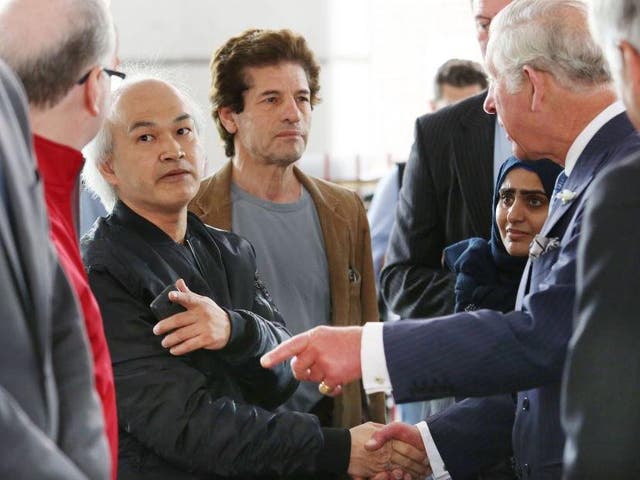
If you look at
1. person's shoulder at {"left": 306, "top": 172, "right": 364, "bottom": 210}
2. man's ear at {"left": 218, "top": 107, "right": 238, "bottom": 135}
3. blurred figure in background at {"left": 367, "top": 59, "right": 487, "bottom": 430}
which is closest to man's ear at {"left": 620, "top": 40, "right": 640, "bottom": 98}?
person's shoulder at {"left": 306, "top": 172, "right": 364, "bottom": 210}

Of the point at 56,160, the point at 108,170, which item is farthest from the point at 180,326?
the point at 56,160

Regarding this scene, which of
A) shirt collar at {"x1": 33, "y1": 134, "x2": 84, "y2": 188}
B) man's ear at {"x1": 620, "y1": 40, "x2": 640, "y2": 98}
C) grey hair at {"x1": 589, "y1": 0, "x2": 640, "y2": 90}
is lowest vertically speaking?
shirt collar at {"x1": 33, "y1": 134, "x2": 84, "y2": 188}

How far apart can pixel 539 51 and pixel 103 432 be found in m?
1.20

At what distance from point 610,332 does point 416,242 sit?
1.84m

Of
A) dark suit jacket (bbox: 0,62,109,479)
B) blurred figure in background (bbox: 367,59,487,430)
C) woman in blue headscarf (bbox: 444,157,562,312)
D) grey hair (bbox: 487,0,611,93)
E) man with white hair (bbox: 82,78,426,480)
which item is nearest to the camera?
dark suit jacket (bbox: 0,62,109,479)

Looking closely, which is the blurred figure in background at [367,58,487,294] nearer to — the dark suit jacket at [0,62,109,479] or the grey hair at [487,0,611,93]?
the grey hair at [487,0,611,93]

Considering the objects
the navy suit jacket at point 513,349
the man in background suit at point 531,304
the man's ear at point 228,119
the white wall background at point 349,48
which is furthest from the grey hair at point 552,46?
the white wall background at point 349,48

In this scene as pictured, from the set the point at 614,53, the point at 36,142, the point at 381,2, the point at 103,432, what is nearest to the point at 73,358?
the point at 103,432

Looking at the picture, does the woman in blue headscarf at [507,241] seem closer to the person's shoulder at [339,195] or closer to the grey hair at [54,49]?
the person's shoulder at [339,195]

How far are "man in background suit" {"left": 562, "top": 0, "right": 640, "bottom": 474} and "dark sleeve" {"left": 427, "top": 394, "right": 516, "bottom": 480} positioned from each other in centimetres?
115

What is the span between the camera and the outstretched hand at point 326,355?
6.94 ft

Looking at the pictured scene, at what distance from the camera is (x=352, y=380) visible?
2184 mm

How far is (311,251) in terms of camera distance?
336cm

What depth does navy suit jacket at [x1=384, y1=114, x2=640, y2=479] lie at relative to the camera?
205 cm
